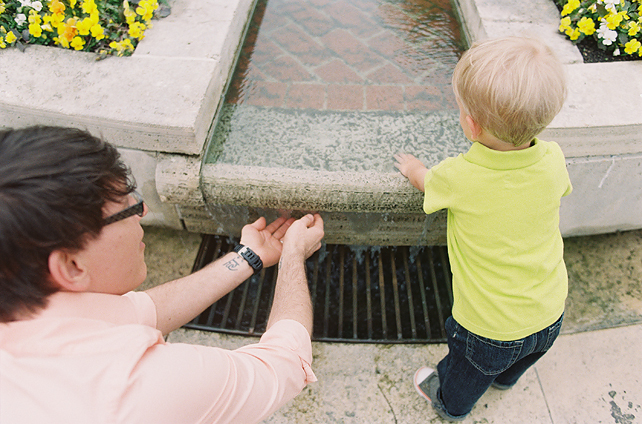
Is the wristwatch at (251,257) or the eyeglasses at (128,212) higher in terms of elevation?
the eyeglasses at (128,212)

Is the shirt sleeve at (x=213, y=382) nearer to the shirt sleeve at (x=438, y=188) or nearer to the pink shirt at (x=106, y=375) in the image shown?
the pink shirt at (x=106, y=375)

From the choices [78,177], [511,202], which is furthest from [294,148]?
[78,177]

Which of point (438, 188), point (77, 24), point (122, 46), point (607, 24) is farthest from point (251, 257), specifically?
point (607, 24)

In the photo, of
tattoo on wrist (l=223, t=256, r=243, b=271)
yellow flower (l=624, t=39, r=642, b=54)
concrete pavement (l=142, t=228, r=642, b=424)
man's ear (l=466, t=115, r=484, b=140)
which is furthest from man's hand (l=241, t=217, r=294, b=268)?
yellow flower (l=624, t=39, r=642, b=54)

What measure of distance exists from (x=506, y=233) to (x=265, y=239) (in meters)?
1.09

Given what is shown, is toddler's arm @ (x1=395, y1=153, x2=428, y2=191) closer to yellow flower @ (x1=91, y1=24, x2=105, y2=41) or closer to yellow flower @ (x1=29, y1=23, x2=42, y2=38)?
yellow flower @ (x1=91, y1=24, x2=105, y2=41)

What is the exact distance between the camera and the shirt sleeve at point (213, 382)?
3.19 ft

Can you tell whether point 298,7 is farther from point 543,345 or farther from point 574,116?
point 543,345

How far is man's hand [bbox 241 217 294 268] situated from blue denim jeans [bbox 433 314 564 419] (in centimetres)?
83

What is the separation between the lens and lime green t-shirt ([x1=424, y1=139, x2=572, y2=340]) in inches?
55.1

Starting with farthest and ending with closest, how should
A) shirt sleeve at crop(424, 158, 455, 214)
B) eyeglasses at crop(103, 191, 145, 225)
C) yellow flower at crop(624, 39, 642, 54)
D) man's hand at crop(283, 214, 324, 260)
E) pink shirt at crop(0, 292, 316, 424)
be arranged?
yellow flower at crop(624, 39, 642, 54) → man's hand at crop(283, 214, 324, 260) → shirt sleeve at crop(424, 158, 455, 214) → eyeglasses at crop(103, 191, 145, 225) → pink shirt at crop(0, 292, 316, 424)

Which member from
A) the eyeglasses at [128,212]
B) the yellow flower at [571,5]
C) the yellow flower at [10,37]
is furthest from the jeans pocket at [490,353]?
the yellow flower at [10,37]

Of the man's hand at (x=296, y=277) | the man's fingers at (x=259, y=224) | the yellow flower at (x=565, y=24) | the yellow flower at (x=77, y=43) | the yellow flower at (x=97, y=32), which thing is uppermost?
the yellow flower at (x=97, y=32)

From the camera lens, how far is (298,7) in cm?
316
